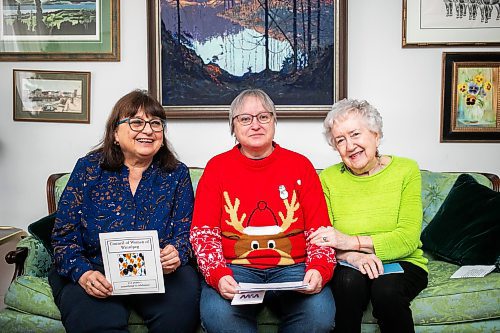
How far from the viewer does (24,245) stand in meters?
2.37

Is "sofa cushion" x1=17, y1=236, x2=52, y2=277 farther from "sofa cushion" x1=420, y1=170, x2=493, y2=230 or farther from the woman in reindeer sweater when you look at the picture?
"sofa cushion" x1=420, y1=170, x2=493, y2=230

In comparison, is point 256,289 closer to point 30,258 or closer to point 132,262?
point 132,262

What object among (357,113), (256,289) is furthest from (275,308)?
(357,113)

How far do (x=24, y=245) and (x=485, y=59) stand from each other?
2436 millimetres

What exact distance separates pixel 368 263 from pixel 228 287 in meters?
0.53

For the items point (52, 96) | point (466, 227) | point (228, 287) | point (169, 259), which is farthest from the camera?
point (52, 96)

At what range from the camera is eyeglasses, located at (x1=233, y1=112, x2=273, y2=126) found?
→ 7.11 feet

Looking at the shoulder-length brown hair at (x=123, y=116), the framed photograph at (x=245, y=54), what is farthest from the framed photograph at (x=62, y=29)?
the shoulder-length brown hair at (x=123, y=116)

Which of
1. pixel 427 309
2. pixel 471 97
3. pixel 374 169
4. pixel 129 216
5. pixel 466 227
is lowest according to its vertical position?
pixel 427 309

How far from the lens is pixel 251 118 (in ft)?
7.11

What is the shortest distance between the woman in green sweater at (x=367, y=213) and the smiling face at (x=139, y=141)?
691mm

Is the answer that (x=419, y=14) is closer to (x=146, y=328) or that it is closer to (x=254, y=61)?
(x=254, y=61)

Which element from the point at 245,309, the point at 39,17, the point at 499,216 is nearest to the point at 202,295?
Answer: the point at 245,309

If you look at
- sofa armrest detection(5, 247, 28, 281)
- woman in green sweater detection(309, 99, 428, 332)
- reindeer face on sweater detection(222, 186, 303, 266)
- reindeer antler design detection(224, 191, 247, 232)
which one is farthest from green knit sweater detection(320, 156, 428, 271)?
sofa armrest detection(5, 247, 28, 281)
